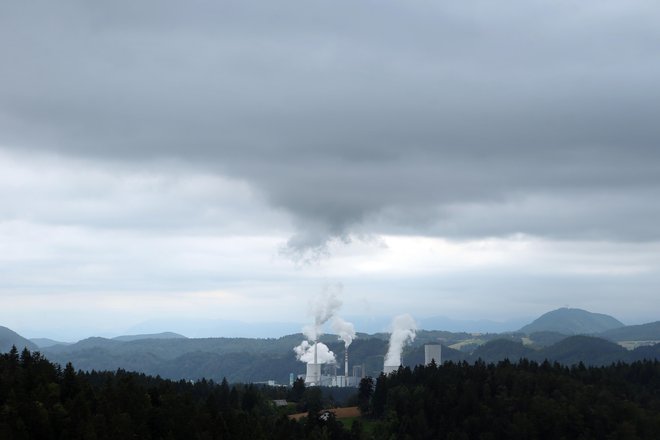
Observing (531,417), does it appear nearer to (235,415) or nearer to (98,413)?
(235,415)

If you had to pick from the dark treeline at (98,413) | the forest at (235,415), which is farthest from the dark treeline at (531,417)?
the dark treeline at (98,413)

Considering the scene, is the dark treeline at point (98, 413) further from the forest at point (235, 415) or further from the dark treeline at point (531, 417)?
the dark treeline at point (531, 417)

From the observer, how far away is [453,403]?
19975cm

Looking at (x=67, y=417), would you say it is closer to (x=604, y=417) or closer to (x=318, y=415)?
(x=318, y=415)

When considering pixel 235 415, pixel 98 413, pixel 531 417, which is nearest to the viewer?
pixel 98 413

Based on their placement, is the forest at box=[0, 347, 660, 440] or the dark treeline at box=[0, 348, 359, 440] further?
the forest at box=[0, 347, 660, 440]

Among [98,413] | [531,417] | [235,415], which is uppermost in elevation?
[98,413]

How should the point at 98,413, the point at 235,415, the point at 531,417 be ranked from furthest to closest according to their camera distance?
the point at 531,417 → the point at 235,415 → the point at 98,413

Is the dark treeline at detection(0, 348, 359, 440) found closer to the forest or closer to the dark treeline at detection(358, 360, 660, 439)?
the forest

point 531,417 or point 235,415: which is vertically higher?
point 235,415

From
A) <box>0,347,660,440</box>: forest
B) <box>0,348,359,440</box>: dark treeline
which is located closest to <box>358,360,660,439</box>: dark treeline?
<box>0,347,660,440</box>: forest

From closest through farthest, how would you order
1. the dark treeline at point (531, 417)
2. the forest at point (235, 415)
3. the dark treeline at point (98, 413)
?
the dark treeline at point (98, 413)
the forest at point (235, 415)
the dark treeline at point (531, 417)

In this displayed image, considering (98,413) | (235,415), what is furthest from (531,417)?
(98,413)

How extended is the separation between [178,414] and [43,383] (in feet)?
62.3
